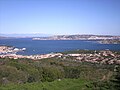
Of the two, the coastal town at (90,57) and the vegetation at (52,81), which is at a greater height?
the vegetation at (52,81)

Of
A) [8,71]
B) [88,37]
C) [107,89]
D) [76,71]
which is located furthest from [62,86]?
[88,37]

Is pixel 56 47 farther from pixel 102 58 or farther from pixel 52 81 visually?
pixel 52 81

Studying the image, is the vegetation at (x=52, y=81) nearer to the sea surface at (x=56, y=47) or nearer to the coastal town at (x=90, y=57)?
the coastal town at (x=90, y=57)

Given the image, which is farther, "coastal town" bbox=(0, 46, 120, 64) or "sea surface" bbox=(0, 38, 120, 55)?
"sea surface" bbox=(0, 38, 120, 55)

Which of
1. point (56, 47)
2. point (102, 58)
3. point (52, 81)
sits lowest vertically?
point (56, 47)

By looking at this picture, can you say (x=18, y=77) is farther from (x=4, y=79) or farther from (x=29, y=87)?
(x=29, y=87)

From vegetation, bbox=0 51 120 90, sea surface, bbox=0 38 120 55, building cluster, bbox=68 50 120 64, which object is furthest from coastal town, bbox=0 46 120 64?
sea surface, bbox=0 38 120 55

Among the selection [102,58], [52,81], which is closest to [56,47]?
[102,58]

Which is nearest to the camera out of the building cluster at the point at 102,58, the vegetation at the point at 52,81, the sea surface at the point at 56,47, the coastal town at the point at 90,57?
the vegetation at the point at 52,81

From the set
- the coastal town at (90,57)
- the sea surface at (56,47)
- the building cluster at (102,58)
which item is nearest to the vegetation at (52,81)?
the building cluster at (102,58)

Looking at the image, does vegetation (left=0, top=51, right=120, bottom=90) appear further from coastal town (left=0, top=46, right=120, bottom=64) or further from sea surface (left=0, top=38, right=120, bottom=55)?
sea surface (left=0, top=38, right=120, bottom=55)

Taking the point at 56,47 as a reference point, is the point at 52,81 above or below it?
above
